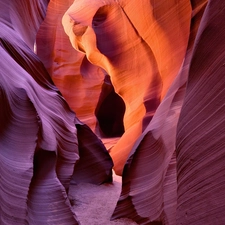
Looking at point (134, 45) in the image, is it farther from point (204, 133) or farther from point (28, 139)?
point (204, 133)

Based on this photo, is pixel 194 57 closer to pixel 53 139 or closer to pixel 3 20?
pixel 53 139

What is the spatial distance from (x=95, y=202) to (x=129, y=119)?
2.75m

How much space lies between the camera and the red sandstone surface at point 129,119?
5.77 ft

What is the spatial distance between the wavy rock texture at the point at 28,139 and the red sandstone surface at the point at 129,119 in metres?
0.01

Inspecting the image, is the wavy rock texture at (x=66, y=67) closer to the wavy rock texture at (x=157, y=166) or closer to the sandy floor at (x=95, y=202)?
the sandy floor at (x=95, y=202)

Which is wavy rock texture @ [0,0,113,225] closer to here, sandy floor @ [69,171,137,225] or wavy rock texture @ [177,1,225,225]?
sandy floor @ [69,171,137,225]

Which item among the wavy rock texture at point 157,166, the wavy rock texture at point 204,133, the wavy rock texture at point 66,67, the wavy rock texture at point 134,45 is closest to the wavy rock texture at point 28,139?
the wavy rock texture at point 157,166

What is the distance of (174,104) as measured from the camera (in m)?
3.50

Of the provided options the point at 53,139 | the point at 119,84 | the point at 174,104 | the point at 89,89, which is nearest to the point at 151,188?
the point at 174,104

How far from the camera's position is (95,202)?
408cm

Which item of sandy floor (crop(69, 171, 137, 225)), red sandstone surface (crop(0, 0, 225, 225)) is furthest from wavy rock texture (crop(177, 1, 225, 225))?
sandy floor (crop(69, 171, 137, 225))

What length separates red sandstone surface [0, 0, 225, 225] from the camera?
1758 mm

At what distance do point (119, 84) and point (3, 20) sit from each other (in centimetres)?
322

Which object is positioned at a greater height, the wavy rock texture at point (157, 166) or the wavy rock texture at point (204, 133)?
the wavy rock texture at point (204, 133)
